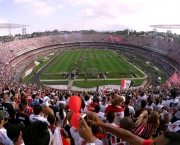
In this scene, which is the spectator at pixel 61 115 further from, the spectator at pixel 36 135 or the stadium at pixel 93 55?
the stadium at pixel 93 55

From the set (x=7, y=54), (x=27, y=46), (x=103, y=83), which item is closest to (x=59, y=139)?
(x=103, y=83)

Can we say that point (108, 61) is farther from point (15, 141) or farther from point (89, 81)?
point (15, 141)

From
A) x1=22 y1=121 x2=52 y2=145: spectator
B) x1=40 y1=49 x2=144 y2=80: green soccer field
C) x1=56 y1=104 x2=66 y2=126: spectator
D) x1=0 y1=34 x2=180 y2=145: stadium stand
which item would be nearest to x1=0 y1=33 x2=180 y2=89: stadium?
x1=40 y1=49 x2=144 y2=80: green soccer field

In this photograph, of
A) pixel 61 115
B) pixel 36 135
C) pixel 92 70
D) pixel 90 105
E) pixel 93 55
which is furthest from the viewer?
pixel 93 55

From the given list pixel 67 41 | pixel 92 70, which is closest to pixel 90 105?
pixel 92 70

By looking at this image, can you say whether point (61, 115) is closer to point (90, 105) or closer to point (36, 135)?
point (90, 105)

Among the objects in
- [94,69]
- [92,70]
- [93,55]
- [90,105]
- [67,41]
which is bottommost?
[92,70]

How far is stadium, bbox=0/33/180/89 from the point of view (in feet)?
135

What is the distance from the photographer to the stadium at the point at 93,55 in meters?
41.2

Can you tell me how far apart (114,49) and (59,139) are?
7671 centimetres

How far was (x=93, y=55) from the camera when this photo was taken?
217ft

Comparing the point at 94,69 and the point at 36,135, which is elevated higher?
the point at 36,135

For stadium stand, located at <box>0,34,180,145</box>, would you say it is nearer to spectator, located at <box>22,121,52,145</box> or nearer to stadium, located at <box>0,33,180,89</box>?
spectator, located at <box>22,121,52,145</box>

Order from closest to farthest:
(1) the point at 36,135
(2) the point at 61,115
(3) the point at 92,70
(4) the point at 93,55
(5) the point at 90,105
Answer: (1) the point at 36,135, (2) the point at 61,115, (5) the point at 90,105, (3) the point at 92,70, (4) the point at 93,55
